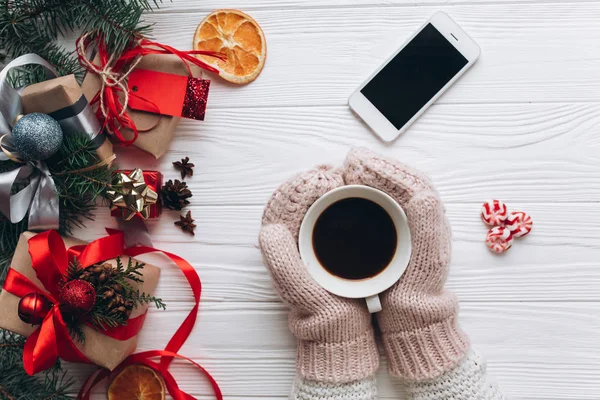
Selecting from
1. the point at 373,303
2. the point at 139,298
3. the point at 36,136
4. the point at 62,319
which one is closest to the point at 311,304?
the point at 373,303

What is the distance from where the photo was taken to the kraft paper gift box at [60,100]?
75 cm

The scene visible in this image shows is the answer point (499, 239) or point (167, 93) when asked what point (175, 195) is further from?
point (499, 239)

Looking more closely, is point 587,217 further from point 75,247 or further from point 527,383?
point 75,247

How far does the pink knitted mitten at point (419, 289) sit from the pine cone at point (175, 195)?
0.94 ft

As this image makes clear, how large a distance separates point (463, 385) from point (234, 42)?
2.26 ft

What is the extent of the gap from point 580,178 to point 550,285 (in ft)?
0.63

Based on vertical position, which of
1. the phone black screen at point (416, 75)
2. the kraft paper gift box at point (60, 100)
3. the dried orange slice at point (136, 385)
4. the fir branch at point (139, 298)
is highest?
the phone black screen at point (416, 75)

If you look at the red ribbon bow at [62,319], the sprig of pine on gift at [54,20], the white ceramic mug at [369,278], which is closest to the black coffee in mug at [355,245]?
the white ceramic mug at [369,278]

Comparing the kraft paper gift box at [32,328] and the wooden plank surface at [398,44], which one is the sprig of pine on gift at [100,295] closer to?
the kraft paper gift box at [32,328]

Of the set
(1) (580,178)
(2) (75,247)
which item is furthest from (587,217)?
(2) (75,247)

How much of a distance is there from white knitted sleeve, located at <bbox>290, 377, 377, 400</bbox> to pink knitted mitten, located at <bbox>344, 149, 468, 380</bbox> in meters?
0.06

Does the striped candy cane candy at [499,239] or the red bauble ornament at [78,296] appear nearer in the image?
the red bauble ornament at [78,296]

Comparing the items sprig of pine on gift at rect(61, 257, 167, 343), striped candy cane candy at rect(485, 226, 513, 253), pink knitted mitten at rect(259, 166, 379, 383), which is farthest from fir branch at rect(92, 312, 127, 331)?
striped candy cane candy at rect(485, 226, 513, 253)

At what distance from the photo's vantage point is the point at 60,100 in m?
0.75
